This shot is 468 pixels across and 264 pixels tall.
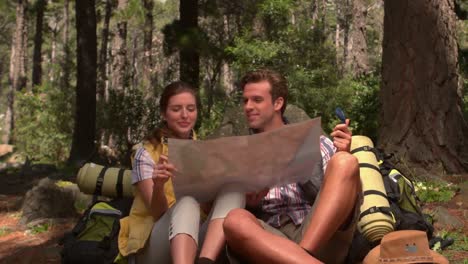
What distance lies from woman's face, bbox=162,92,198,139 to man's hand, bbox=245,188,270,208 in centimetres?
49

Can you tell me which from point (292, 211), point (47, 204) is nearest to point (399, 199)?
point (292, 211)

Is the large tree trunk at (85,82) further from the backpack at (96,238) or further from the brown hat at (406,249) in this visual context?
the brown hat at (406,249)

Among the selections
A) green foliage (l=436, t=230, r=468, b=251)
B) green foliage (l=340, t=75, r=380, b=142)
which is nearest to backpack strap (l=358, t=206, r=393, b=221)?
green foliage (l=436, t=230, r=468, b=251)

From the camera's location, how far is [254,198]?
11.3 ft

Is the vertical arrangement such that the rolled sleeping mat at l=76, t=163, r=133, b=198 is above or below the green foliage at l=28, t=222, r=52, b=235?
above

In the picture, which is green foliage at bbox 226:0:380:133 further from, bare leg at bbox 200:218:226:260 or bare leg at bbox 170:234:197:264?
bare leg at bbox 170:234:197:264

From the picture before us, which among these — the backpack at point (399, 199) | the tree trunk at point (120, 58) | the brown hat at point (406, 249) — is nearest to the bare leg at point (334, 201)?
the brown hat at point (406, 249)

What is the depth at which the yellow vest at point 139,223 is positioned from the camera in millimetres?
3348

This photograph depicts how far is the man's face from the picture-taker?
136 inches

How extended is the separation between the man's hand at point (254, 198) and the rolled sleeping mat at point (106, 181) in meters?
0.96

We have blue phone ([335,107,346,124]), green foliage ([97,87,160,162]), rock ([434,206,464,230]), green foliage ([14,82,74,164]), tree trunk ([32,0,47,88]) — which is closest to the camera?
blue phone ([335,107,346,124])

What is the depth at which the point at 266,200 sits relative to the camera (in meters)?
3.45

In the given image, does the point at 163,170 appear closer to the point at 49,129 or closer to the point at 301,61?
the point at 301,61

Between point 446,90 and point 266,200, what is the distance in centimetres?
465
